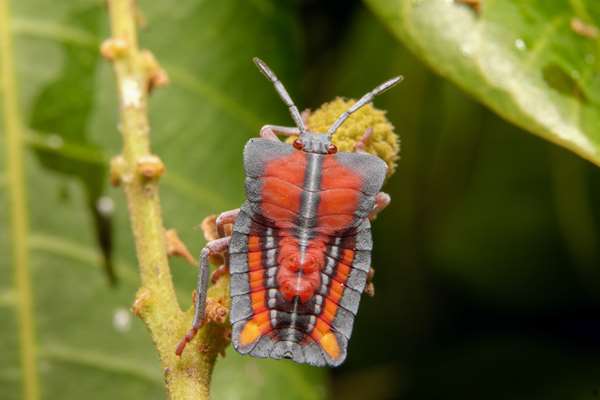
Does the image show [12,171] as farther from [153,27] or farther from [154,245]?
[154,245]

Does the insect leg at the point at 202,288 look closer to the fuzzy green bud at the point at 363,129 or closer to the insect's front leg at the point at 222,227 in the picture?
the insect's front leg at the point at 222,227

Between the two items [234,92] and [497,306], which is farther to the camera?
[497,306]

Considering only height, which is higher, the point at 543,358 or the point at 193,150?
the point at 193,150

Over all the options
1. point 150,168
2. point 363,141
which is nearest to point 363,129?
point 363,141

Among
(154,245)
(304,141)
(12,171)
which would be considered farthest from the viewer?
(12,171)

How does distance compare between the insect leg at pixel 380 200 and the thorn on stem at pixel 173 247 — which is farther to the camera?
the insect leg at pixel 380 200

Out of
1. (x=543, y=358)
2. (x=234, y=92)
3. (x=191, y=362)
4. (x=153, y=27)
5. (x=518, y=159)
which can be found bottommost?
(x=191, y=362)

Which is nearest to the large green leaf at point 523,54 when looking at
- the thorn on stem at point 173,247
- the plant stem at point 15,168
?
the thorn on stem at point 173,247

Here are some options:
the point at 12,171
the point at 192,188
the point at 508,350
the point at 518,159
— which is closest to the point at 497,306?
the point at 508,350

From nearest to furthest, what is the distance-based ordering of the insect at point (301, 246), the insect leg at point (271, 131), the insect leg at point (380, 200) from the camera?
1. the insect at point (301, 246)
2. the insect leg at point (380, 200)
3. the insect leg at point (271, 131)
